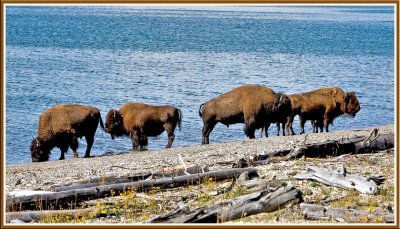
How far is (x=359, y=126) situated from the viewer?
96.4ft

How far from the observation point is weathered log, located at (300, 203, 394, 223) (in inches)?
404

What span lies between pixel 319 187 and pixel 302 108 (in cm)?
1274

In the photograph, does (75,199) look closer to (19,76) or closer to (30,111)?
(30,111)

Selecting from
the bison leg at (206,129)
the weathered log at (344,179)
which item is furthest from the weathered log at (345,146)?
the bison leg at (206,129)

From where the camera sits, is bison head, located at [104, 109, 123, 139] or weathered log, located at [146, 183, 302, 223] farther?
bison head, located at [104, 109, 123, 139]

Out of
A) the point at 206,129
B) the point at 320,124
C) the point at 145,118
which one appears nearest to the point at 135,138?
the point at 145,118

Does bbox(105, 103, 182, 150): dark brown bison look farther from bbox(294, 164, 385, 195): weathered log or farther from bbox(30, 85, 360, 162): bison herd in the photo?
bbox(294, 164, 385, 195): weathered log

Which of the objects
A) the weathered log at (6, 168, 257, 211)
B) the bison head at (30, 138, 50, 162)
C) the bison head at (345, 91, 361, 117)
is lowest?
the bison head at (30, 138, 50, 162)

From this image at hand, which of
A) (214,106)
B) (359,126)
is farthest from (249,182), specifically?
(359,126)

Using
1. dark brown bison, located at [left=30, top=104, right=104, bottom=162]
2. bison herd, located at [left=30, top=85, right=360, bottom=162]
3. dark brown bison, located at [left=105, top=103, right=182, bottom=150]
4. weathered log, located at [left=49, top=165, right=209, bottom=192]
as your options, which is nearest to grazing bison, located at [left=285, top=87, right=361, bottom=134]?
bison herd, located at [left=30, top=85, right=360, bottom=162]

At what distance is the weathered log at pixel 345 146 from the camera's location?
15023mm

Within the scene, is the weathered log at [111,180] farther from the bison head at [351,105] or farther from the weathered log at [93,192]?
the bison head at [351,105]

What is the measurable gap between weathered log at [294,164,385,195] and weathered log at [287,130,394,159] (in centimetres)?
215

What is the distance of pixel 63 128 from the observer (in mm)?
21484
